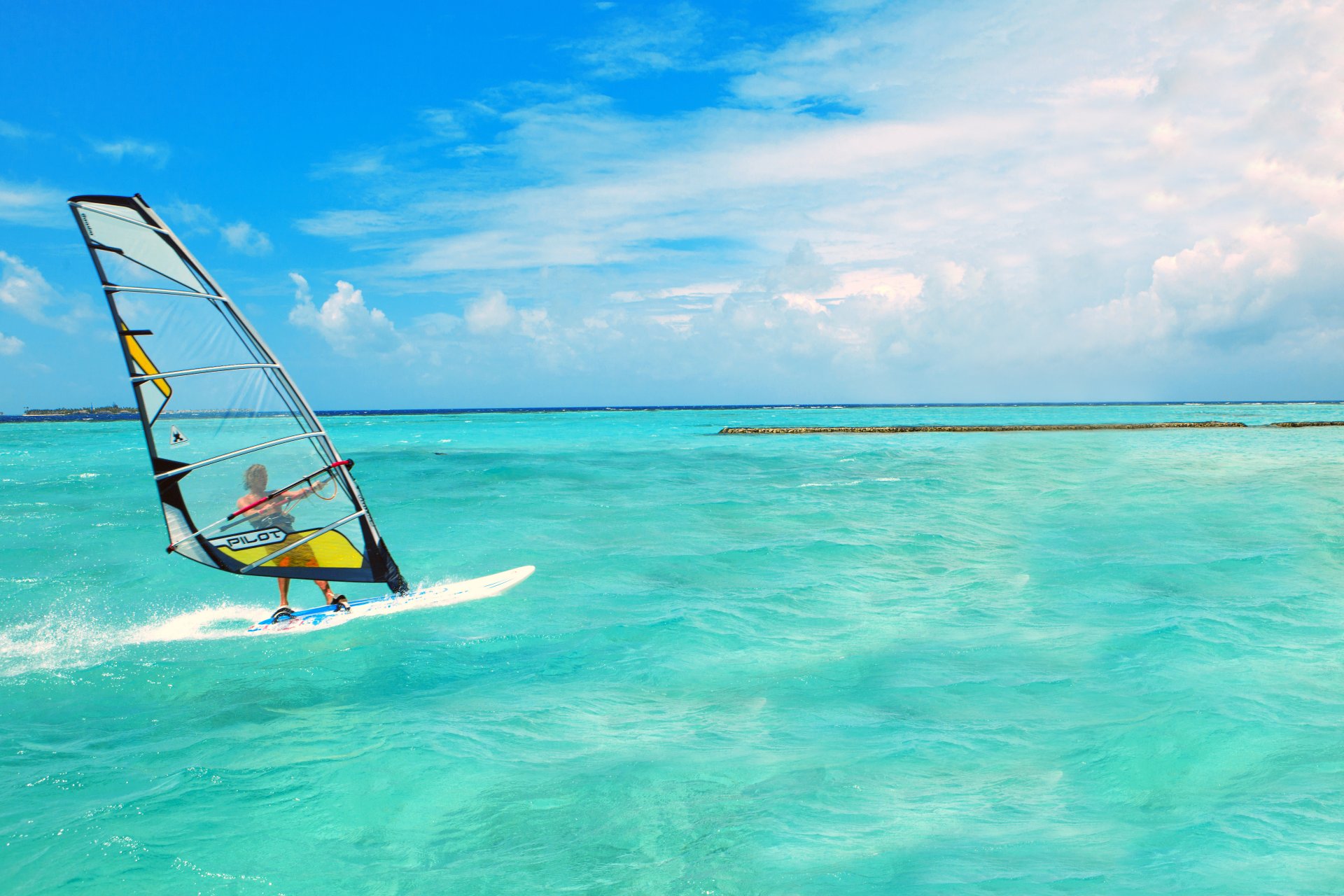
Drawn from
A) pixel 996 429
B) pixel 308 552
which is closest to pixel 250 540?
pixel 308 552

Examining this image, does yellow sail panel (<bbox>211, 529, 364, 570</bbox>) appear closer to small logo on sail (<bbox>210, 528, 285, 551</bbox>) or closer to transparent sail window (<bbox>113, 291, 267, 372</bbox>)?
small logo on sail (<bbox>210, 528, 285, 551</bbox>)

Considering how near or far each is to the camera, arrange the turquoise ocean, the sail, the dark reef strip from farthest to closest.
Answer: the dark reef strip < the sail < the turquoise ocean

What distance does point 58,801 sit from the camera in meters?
5.83

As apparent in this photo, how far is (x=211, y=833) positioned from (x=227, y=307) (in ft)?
16.7

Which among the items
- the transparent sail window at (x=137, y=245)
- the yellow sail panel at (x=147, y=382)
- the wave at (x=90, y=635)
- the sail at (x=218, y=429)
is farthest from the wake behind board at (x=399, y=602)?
the transparent sail window at (x=137, y=245)

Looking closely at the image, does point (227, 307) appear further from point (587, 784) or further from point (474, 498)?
point (474, 498)

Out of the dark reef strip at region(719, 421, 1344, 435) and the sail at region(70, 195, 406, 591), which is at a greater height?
the sail at region(70, 195, 406, 591)

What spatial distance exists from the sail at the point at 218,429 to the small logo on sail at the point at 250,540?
0.01 metres

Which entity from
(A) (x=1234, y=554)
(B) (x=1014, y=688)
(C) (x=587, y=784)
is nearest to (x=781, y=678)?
(B) (x=1014, y=688)

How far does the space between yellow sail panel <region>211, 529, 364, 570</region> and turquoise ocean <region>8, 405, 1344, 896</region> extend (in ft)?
3.64

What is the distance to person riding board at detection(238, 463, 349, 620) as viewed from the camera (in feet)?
28.5

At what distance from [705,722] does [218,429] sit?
5.85 metres

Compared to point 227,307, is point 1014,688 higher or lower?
lower

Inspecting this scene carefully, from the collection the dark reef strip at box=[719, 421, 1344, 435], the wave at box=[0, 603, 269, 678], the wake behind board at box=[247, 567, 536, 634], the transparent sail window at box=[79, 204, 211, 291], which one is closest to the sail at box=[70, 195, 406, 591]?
the transparent sail window at box=[79, 204, 211, 291]
